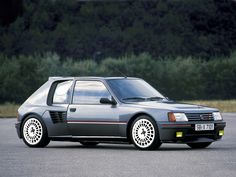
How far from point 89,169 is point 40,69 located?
234ft

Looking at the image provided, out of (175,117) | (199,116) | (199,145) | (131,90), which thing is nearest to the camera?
A: (175,117)

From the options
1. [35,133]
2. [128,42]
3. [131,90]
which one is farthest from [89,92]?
[128,42]

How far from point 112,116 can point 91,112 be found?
51 cm

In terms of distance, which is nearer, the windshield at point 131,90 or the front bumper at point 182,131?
the front bumper at point 182,131

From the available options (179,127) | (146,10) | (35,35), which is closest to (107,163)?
(179,127)

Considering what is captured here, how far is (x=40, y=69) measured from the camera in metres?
84.6

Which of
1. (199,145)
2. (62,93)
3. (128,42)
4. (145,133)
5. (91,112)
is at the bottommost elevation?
(199,145)

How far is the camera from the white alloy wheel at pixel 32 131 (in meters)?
18.9

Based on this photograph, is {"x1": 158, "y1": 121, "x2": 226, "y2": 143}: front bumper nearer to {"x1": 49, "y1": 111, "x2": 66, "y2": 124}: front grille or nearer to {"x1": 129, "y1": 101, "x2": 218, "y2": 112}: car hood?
{"x1": 129, "y1": 101, "x2": 218, "y2": 112}: car hood

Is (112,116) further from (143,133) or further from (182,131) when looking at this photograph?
(182,131)

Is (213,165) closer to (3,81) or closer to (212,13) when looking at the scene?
(3,81)

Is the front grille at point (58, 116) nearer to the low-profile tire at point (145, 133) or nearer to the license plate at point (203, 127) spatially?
the low-profile tire at point (145, 133)

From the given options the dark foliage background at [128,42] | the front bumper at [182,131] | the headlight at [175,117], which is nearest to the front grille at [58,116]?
the front bumper at [182,131]

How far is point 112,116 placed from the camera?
17938 millimetres
